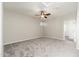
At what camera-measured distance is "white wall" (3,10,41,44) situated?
132 cm

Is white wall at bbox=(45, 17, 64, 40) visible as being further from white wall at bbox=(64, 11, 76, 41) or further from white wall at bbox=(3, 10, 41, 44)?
white wall at bbox=(3, 10, 41, 44)

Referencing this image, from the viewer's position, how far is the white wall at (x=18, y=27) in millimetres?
1319

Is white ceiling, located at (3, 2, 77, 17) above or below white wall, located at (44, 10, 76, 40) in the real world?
above

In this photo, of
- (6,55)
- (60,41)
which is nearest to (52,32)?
(60,41)

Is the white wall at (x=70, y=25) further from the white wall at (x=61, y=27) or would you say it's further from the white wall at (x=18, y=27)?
the white wall at (x=18, y=27)

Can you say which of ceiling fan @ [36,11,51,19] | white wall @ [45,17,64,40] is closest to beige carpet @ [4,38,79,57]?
white wall @ [45,17,64,40]

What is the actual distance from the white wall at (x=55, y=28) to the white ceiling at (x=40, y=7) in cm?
13

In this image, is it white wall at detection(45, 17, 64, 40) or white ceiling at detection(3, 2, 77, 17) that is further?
white wall at detection(45, 17, 64, 40)

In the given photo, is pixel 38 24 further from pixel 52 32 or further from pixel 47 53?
pixel 47 53

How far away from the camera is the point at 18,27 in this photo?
4.62 ft

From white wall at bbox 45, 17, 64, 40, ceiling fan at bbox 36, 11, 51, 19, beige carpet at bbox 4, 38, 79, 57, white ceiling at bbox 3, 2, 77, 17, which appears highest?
white ceiling at bbox 3, 2, 77, 17

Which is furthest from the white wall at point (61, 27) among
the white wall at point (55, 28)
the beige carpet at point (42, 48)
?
the beige carpet at point (42, 48)

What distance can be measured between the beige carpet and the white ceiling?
0.50 m

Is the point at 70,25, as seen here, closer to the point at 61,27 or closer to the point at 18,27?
the point at 61,27
